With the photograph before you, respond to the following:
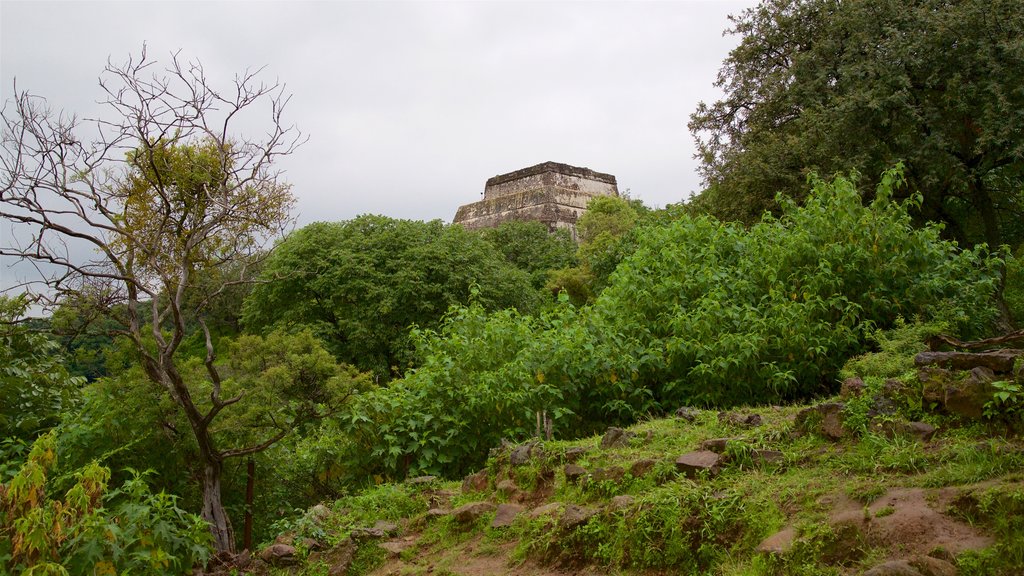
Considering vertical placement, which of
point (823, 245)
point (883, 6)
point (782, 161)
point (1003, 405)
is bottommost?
point (1003, 405)

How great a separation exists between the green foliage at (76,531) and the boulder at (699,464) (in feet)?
9.14

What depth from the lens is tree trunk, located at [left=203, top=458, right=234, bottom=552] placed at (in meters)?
5.16

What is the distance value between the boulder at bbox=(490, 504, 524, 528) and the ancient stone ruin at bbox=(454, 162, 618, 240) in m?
29.0

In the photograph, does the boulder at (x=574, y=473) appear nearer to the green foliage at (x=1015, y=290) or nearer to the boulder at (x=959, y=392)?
the boulder at (x=959, y=392)

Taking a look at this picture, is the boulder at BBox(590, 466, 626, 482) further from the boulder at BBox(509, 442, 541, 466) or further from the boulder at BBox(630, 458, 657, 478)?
the boulder at BBox(509, 442, 541, 466)

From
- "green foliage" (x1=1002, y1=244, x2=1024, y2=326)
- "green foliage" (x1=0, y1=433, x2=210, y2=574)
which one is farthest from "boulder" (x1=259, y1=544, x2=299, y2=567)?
"green foliage" (x1=1002, y1=244, x2=1024, y2=326)

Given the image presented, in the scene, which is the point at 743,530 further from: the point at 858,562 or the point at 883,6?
the point at 883,6

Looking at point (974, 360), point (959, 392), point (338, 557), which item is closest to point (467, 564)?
point (338, 557)

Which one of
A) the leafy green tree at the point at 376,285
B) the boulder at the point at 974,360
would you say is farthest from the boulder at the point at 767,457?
the leafy green tree at the point at 376,285

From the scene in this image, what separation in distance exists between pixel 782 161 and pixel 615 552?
12.1m

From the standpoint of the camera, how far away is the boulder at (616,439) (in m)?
5.15

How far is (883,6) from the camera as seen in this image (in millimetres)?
14008

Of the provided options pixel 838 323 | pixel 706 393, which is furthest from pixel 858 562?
pixel 838 323

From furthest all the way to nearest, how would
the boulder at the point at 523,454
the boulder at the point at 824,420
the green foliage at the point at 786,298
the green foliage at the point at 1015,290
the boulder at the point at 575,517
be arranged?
the green foliage at the point at 1015,290 < the green foliage at the point at 786,298 < the boulder at the point at 523,454 < the boulder at the point at 824,420 < the boulder at the point at 575,517
